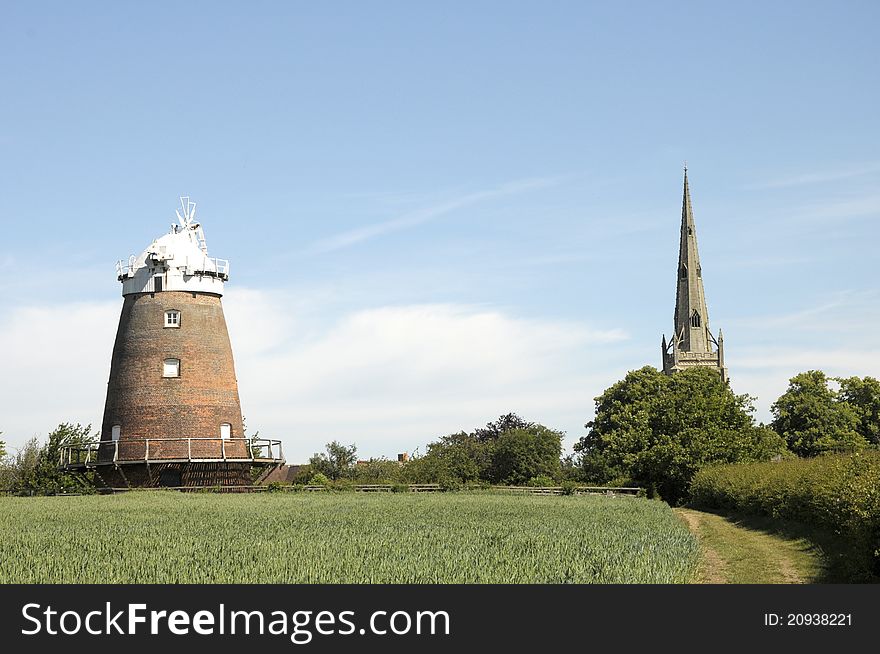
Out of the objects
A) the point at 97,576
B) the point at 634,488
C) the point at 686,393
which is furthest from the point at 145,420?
the point at 97,576

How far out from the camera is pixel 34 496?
59281 millimetres

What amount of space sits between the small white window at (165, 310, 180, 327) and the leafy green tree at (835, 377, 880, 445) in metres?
58.3

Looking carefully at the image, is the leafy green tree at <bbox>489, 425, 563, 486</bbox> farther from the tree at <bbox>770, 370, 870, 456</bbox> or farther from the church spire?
the church spire

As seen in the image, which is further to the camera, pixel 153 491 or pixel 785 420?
pixel 785 420

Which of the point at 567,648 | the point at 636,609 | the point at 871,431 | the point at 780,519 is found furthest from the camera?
the point at 871,431

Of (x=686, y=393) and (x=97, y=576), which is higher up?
(x=686, y=393)

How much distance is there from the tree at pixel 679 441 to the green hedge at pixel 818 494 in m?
7.17

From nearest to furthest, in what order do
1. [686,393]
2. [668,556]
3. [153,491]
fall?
1. [668,556]
2. [153,491]
3. [686,393]

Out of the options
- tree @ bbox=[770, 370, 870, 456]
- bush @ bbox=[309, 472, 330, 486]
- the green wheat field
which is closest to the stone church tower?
tree @ bbox=[770, 370, 870, 456]

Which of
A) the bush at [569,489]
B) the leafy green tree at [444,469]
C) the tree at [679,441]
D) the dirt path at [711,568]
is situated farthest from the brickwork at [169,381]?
the dirt path at [711,568]

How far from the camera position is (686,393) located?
65.0 m

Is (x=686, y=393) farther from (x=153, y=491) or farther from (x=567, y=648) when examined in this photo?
(x=567, y=648)

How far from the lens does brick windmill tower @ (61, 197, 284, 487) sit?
185 feet

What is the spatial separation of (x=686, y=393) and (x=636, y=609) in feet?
170
